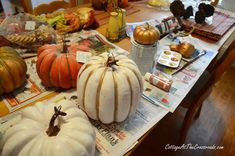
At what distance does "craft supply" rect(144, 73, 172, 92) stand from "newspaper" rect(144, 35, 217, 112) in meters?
0.02

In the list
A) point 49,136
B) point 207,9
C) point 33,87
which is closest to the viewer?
point 49,136

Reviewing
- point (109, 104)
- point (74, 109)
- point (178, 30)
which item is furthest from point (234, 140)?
point (74, 109)

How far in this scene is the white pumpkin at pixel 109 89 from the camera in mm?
661

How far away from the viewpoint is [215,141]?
1.52 metres

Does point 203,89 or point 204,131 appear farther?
point 204,131

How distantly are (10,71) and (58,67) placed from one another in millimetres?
167

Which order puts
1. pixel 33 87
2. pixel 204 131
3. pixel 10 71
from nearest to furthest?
pixel 10 71, pixel 33 87, pixel 204 131

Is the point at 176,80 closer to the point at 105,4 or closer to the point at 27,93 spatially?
the point at 27,93

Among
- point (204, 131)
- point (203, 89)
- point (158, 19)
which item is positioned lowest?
point (204, 131)

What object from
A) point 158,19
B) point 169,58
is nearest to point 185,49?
point 169,58

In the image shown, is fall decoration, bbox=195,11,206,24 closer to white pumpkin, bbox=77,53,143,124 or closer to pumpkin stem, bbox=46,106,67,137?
white pumpkin, bbox=77,53,143,124

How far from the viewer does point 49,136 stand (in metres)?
0.54

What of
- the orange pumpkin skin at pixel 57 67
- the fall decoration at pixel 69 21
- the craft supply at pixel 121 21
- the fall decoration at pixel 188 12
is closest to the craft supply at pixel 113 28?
the craft supply at pixel 121 21

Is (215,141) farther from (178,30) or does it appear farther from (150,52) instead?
(150,52)
